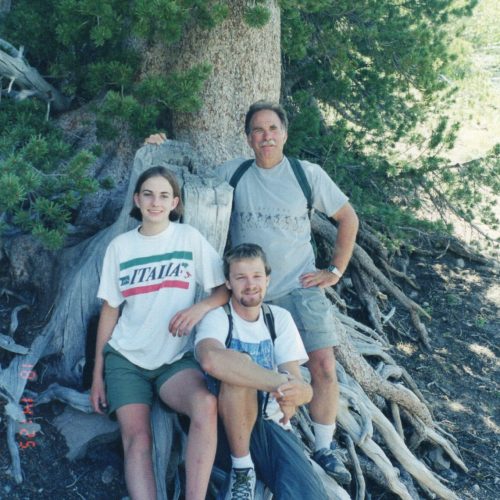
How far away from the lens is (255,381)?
3.19 metres

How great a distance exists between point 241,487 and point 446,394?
3637mm

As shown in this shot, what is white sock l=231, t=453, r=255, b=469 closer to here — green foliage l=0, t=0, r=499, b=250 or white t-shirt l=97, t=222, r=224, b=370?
white t-shirt l=97, t=222, r=224, b=370

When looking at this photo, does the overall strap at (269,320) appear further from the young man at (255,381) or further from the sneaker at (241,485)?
the sneaker at (241,485)

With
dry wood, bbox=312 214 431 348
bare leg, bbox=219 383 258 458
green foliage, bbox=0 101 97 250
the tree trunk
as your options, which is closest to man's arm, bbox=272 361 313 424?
bare leg, bbox=219 383 258 458

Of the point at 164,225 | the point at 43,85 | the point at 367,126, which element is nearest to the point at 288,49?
the point at 367,126

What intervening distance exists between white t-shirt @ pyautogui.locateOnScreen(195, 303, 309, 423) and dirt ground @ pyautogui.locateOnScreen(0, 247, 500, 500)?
1.00 meters

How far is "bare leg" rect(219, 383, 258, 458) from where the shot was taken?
3.21m

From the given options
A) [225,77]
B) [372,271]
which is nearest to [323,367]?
[225,77]

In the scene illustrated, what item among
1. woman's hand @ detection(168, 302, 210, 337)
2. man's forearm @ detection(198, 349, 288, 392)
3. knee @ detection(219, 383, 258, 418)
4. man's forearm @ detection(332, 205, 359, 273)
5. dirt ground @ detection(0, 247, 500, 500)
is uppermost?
man's forearm @ detection(332, 205, 359, 273)

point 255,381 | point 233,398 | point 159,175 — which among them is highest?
point 159,175

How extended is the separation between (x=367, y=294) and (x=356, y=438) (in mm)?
2279

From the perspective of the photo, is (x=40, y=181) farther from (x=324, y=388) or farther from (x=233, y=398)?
(x=324, y=388)

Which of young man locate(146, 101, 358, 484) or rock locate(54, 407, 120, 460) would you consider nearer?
rock locate(54, 407, 120, 460)

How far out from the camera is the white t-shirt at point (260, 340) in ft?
11.3
